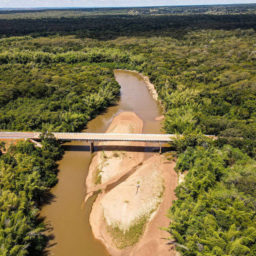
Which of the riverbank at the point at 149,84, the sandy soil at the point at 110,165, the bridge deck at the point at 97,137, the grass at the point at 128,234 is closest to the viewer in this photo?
the grass at the point at 128,234

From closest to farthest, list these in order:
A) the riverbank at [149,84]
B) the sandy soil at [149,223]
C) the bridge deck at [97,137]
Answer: the sandy soil at [149,223], the bridge deck at [97,137], the riverbank at [149,84]

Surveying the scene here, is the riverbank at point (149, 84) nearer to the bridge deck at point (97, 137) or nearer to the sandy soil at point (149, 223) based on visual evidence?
the bridge deck at point (97, 137)

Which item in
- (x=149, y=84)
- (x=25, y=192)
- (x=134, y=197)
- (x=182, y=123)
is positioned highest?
(x=149, y=84)

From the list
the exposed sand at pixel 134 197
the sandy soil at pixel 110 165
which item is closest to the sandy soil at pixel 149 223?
the exposed sand at pixel 134 197

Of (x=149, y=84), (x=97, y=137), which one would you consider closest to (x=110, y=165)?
(x=97, y=137)

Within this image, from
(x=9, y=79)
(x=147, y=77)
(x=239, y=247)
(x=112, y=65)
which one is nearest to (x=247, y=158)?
Answer: (x=239, y=247)

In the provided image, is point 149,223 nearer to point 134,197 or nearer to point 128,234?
point 128,234
